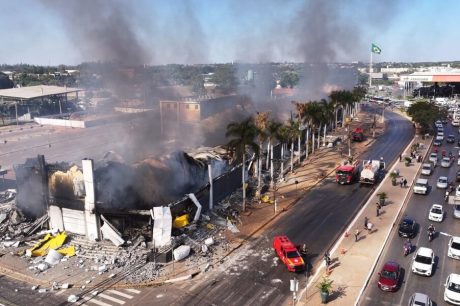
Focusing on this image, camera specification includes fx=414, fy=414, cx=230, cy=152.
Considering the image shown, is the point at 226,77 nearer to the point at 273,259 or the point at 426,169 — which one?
the point at 426,169

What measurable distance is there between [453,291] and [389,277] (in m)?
3.18

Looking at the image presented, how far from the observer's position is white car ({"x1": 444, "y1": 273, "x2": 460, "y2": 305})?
69.8 ft

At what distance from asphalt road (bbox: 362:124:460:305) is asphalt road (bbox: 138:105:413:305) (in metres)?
3.94

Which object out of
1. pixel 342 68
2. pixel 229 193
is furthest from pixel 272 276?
pixel 342 68

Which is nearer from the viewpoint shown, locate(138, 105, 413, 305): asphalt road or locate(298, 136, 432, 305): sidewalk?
locate(298, 136, 432, 305): sidewalk

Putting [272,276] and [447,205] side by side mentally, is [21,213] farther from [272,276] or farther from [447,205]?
[447,205]

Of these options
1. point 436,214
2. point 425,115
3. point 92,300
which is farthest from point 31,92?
point 436,214

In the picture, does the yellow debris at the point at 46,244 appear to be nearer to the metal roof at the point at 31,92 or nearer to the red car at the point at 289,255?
the red car at the point at 289,255

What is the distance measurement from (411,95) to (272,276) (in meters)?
136

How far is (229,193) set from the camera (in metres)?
39.8

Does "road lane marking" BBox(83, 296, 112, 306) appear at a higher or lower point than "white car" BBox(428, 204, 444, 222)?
lower

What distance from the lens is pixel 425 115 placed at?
71688 mm

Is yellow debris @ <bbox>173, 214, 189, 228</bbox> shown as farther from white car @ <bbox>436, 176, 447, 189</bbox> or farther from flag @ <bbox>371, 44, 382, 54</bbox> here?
flag @ <bbox>371, 44, 382, 54</bbox>

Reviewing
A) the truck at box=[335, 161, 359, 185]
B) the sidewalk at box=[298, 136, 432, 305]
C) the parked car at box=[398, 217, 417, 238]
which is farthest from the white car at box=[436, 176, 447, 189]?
the parked car at box=[398, 217, 417, 238]
